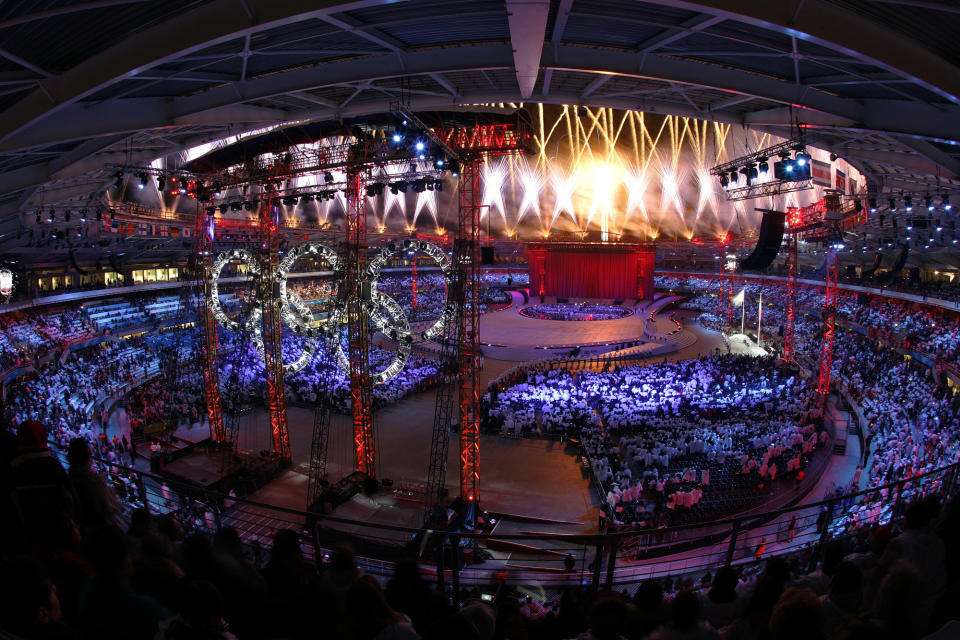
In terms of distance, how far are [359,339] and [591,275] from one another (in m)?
36.7

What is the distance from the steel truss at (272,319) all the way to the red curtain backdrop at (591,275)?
35.7m

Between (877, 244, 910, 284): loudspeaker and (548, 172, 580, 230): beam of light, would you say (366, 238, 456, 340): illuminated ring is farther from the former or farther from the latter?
(548, 172, 580, 230): beam of light

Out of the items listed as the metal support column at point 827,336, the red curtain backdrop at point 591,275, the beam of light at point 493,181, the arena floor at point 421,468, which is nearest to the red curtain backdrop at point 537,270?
the red curtain backdrop at point 591,275

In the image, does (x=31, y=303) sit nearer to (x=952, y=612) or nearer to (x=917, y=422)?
(x=952, y=612)

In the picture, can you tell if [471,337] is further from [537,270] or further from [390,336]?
[537,270]

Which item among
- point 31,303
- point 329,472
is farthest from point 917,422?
point 31,303

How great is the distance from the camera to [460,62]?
7105 mm

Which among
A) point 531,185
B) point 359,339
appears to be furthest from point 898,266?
point 531,185

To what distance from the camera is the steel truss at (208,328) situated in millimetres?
14609

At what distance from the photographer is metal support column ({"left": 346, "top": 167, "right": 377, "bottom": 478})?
1202 cm

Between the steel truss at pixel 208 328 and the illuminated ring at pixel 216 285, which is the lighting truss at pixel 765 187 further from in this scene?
the steel truss at pixel 208 328

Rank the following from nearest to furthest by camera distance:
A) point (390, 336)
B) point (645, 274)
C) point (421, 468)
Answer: point (421, 468) → point (390, 336) → point (645, 274)

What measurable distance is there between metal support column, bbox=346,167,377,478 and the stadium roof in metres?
2.92

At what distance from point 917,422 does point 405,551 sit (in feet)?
47.0
